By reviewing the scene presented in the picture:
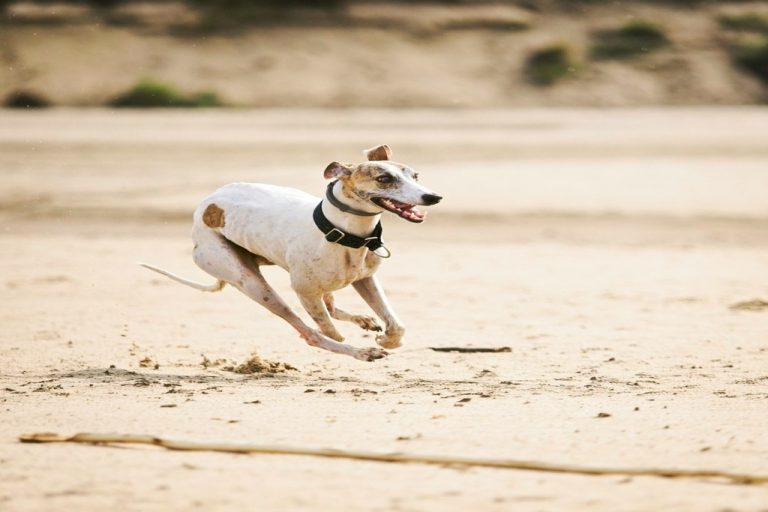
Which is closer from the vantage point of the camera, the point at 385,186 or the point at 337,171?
the point at 385,186

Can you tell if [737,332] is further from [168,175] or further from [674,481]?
[168,175]

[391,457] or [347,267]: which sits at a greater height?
[347,267]

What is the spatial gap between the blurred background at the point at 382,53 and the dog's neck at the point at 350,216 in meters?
30.4

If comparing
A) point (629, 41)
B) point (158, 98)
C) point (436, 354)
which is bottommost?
point (158, 98)

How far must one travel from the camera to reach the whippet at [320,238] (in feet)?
22.4

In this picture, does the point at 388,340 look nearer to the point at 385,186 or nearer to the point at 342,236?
the point at 342,236

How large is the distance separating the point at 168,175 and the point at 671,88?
76.1 ft

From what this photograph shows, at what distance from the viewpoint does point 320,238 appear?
708 cm

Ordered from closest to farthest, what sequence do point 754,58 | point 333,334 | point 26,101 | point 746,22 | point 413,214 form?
1. point 413,214
2. point 333,334
3. point 26,101
4. point 754,58
5. point 746,22

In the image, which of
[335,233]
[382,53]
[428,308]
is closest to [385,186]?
[335,233]

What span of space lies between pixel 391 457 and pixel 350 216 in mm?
1851

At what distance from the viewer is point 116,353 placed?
8.16 meters

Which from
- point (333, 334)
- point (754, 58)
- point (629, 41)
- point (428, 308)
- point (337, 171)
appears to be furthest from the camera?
point (629, 41)

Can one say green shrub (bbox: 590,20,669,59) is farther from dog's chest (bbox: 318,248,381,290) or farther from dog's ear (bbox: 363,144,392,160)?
dog's chest (bbox: 318,248,381,290)
